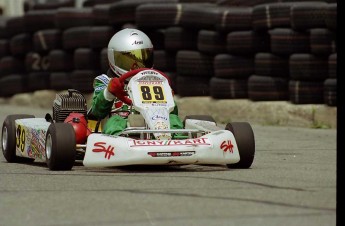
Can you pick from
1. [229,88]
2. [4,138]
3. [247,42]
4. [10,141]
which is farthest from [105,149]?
[229,88]

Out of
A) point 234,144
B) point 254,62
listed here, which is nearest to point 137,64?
point 234,144

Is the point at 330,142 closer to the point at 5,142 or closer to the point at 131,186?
the point at 5,142

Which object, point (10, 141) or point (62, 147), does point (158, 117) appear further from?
point (10, 141)

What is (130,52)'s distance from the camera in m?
8.18

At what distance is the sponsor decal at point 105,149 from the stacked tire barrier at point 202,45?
16.1ft

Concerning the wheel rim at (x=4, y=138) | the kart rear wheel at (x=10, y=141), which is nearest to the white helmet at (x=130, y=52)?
the kart rear wheel at (x=10, y=141)

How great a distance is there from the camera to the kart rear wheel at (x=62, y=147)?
728 cm

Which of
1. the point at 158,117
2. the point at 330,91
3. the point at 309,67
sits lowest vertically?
the point at 330,91

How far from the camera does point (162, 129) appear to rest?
739 cm

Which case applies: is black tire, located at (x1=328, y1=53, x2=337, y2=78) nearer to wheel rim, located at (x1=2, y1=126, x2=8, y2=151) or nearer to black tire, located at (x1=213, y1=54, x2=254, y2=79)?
black tire, located at (x1=213, y1=54, x2=254, y2=79)

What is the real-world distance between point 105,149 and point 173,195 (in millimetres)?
1404

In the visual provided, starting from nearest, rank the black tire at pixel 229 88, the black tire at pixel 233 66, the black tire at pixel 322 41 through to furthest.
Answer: the black tire at pixel 322 41
the black tire at pixel 233 66
the black tire at pixel 229 88

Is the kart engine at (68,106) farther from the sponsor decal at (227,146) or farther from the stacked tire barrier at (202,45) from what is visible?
the stacked tire barrier at (202,45)

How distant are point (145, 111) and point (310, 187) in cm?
179
